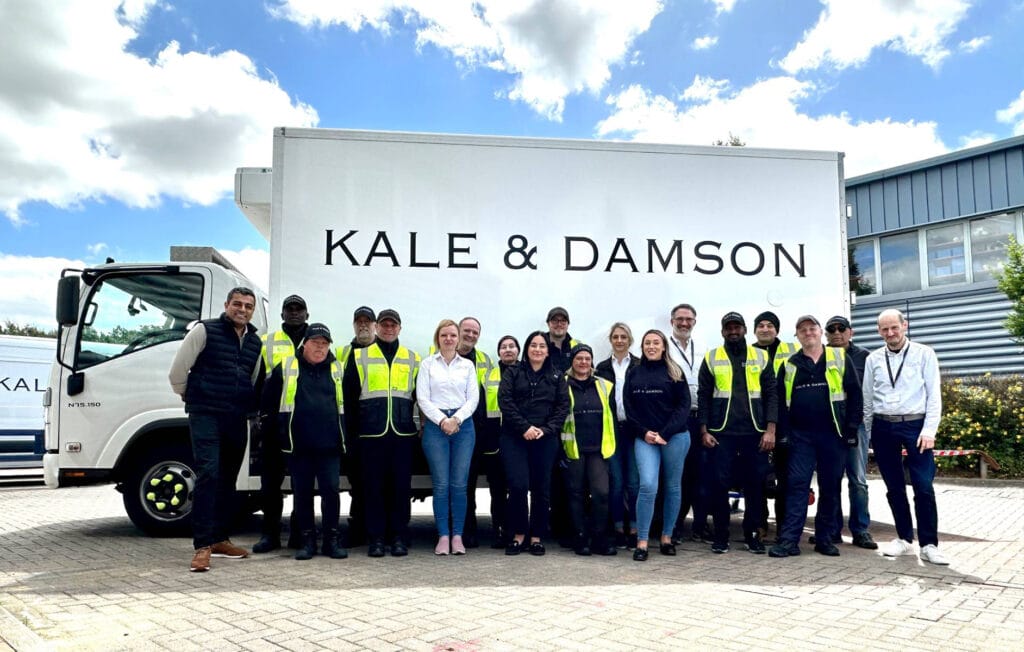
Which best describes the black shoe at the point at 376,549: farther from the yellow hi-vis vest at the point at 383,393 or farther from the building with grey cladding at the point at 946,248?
the building with grey cladding at the point at 946,248

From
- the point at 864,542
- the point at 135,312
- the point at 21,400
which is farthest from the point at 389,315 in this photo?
the point at 21,400

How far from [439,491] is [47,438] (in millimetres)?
3341

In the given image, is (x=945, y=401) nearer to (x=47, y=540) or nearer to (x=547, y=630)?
(x=547, y=630)

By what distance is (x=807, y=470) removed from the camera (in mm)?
5660

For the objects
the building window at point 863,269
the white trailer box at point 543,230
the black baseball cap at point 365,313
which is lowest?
the black baseball cap at point 365,313

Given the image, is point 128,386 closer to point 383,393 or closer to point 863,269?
point 383,393

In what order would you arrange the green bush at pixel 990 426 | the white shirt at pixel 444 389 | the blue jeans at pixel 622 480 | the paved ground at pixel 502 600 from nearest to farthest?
the paved ground at pixel 502 600
the white shirt at pixel 444 389
the blue jeans at pixel 622 480
the green bush at pixel 990 426

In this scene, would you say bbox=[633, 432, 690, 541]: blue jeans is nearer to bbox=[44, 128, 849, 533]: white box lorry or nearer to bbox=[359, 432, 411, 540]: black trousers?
bbox=[44, 128, 849, 533]: white box lorry

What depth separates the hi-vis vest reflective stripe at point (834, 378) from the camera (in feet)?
18.4

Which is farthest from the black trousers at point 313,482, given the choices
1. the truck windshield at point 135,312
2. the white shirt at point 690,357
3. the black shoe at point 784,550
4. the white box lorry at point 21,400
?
the white box lorry at point 21,400

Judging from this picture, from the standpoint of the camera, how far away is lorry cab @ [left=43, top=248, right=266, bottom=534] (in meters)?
6.17

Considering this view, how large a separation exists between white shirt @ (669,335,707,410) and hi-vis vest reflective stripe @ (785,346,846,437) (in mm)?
698

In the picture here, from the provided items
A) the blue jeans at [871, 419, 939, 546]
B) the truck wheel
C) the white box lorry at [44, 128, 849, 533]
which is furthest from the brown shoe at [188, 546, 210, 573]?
the blue jeans at [871, 419, 939, 546]

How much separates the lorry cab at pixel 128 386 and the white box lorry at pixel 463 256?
1cm
